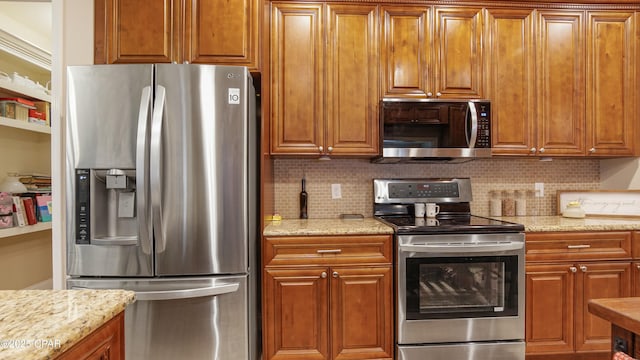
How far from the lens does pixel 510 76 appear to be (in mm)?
2281

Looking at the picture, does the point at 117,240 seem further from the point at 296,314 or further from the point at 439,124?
the point at 439,124

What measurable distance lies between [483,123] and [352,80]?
0.92 meters

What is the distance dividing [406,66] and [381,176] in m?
0.82

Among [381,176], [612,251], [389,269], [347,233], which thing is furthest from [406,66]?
[612,251]

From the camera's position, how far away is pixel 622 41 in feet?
7.61

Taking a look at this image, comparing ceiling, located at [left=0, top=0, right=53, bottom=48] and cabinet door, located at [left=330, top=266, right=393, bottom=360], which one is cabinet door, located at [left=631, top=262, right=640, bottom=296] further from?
ceiling, located at [left=0, top=0, right=53, bottom=48]

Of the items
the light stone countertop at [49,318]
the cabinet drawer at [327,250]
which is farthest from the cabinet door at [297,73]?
the light stone countertop at [49,318]

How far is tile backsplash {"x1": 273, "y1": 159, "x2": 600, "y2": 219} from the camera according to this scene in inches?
99.3

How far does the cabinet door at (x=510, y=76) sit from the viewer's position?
2.28 meters

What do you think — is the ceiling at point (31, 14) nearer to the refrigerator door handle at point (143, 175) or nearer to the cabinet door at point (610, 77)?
the refrigerator door handle at point (143, 175)

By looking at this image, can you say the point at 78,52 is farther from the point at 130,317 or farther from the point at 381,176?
the point at 381,176

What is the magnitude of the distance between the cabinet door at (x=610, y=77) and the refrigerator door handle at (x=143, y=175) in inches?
112

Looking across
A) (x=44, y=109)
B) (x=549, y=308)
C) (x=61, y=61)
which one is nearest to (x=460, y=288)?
(x=549, y=308)

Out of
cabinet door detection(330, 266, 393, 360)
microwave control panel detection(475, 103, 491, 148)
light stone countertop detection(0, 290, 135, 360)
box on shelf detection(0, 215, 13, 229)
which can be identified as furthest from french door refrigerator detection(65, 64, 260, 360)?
box on shelf detection(0, 215, 13, 229)
